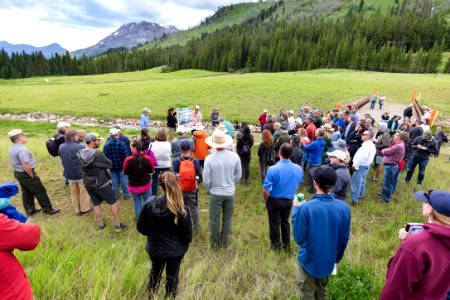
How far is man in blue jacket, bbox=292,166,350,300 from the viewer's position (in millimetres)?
3188

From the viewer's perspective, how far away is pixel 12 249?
7.63ft

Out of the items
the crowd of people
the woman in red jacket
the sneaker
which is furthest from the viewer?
the sneaker

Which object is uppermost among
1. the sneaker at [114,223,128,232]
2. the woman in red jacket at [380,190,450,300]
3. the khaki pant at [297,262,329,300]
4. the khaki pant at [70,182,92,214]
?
the woman in red jacket at [380,190,450,300]

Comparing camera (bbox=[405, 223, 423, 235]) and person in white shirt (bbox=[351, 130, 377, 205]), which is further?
person in white shirt (bbox=[351, 130, 377, 205])

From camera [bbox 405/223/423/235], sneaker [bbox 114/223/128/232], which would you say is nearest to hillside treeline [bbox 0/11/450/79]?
sneaker [bbox 114/223/128/232]

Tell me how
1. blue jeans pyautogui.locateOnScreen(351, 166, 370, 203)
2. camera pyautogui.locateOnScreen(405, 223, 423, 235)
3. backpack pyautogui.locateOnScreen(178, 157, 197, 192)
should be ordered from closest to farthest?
1. camera pyautogui.locateOnScreen(405, 223, 423, 235)
2. backpack pyautogui.locateOnScreen(178, 157, 197, 192)
3. blue jeans pyautogui.locateOnScreen(351, 166, 370, 203)

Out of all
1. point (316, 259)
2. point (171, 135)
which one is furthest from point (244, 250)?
point (171, 135)

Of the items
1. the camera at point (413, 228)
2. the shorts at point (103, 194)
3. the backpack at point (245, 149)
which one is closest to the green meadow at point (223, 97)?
the backpack at point (245, 149)

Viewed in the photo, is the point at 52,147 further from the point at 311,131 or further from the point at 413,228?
the point at 413,228

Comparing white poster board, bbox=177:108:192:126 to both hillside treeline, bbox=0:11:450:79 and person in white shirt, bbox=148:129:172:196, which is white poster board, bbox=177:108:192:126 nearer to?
person in white shirt, bbox=148:129:172:196

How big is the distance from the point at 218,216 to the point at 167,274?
196cm

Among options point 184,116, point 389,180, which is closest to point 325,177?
point 389,180

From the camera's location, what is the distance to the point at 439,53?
7812cm

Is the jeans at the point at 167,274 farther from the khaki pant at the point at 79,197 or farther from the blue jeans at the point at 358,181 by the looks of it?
the blue jeans at the point at 358,181
